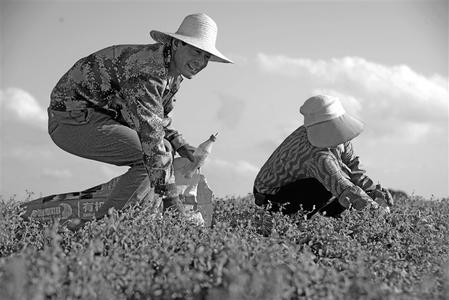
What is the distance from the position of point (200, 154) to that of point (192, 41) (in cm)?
115

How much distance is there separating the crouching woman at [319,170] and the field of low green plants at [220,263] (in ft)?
0.80

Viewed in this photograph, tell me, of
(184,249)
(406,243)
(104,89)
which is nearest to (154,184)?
(104,89)

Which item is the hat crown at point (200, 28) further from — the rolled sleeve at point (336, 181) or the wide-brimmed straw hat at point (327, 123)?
the rolled sleeve at point (336, 181)

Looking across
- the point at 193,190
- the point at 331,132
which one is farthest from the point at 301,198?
the point at 193,190

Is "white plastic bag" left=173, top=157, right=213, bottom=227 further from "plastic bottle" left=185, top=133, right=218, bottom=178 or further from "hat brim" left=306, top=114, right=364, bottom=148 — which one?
"hat brim" left=306, top=114, right=364, bottom=148

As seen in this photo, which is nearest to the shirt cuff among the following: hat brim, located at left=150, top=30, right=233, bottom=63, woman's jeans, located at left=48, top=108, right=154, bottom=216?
woman's jeans, located at left=48, top=108, right=154, bottom=216

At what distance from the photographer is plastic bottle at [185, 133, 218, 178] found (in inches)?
231

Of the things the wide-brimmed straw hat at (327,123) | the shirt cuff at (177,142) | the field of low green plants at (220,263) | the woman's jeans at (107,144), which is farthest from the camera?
the shirt cuff at (177,142)

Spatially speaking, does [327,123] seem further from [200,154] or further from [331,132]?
[200,154]

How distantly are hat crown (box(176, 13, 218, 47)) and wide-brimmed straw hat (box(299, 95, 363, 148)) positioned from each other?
964 mm

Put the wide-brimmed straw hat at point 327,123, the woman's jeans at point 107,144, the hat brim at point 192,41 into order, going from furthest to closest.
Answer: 1. the wide-brimmed straw hat at point 327,123
2. the woman's jeans at point 107,144
3. the hat brim at point 192,41

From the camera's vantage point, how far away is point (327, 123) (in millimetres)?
5586

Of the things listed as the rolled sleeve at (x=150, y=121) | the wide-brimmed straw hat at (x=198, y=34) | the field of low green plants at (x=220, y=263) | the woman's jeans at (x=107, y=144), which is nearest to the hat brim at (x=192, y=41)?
the wide-brimmed straw hat at (x=198, y=34)

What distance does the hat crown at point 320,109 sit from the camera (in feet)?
18.4
